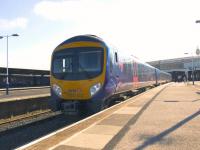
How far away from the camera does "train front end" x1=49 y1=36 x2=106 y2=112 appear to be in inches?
505

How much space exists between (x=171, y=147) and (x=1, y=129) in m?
8.41

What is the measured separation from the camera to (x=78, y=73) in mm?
13156

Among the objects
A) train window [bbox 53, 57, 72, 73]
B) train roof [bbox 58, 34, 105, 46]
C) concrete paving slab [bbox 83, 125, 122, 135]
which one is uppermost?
train roof [bbox 58, 34, 105, 46]

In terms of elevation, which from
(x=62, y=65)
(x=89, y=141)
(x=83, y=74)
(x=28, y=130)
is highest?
(x=62, y=65)

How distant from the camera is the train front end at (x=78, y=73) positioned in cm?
1283

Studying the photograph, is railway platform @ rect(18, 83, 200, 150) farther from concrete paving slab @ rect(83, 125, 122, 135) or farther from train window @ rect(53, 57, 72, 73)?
train window @ rect(53, 57, 72, 73)

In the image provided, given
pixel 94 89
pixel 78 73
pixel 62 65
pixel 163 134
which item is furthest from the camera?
pixel 62 65

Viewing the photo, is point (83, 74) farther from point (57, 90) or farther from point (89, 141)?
point (89, 141)

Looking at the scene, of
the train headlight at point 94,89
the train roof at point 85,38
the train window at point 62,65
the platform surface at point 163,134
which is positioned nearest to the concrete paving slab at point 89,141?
the platform surface at point 163,134

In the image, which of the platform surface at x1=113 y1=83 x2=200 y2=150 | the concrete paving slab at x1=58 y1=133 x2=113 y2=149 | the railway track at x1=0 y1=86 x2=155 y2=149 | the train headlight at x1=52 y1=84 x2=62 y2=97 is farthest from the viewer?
the train headlight at x1=52 y1=84 x2=62 y2=97

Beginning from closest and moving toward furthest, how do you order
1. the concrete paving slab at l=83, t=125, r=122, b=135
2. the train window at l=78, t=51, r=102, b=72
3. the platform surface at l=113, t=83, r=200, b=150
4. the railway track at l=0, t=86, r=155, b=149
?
1. the platform surface at l=113, t=83, r=200, b=150
2. the concrete paving slab at l=83, t=125, r=122, b=135
3. the railway track at l=0, t=86, r=155, b=149
4. the train window at l=78, t=51, r=102, b=72

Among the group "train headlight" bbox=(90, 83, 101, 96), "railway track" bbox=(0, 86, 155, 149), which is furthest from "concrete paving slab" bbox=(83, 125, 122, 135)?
"train headlight" bbox=(90, 83, 101, 96)

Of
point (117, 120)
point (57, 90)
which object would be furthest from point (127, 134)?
point (57, 90)

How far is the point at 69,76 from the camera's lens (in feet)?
43.8
